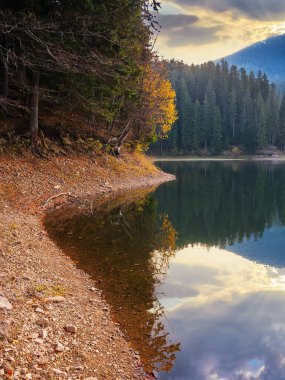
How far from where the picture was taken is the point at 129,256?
1179 centimetres

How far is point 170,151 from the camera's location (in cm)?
10544

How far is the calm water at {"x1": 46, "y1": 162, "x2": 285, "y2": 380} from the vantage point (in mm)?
6508

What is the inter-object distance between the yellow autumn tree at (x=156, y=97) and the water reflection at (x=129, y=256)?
56.3 feet

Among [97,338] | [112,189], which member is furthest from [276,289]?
[112,189]

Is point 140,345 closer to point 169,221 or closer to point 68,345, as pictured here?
point 68,345

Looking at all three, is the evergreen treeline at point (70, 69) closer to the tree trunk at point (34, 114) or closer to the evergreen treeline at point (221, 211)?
the tree trunk at point (34, 114)

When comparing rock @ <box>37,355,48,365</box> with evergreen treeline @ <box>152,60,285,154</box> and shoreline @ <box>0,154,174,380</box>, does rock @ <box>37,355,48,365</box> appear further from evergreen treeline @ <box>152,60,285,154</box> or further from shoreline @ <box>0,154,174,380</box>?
evergreen treeline @ <box>152,60,285,154</box>

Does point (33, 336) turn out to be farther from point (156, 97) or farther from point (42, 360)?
point (156, 97)

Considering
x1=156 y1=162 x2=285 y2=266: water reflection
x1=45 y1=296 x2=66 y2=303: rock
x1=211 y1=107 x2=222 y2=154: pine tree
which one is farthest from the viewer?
x1=211 y1=107 x2=222 y2=154: pine tree

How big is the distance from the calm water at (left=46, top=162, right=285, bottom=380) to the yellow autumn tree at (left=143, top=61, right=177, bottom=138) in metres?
17.0

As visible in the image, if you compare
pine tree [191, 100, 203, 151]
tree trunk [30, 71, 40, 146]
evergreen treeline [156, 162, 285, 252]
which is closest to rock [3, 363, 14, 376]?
evergreen treeline [156, 162, 285, 252]

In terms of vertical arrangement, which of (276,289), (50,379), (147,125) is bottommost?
(276,289)

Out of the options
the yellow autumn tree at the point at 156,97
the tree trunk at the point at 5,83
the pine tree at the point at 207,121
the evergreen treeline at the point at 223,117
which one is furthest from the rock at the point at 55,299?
the pine tree at the point at 207,121

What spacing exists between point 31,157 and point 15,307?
1628cm
